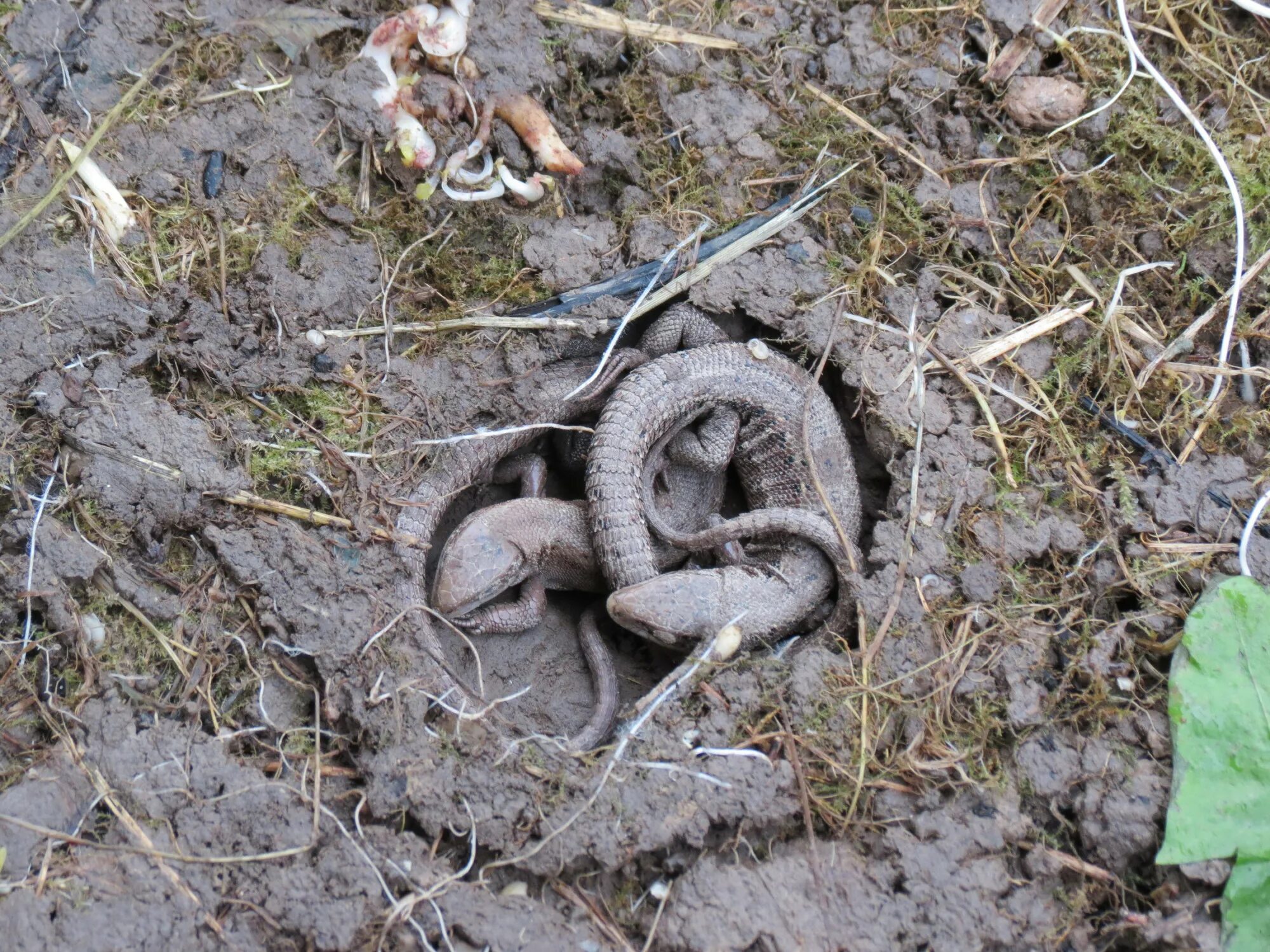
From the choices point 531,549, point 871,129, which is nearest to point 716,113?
point 871,129

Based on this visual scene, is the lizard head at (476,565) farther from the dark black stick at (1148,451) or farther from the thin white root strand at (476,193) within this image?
the dark black stick at (1148,451)

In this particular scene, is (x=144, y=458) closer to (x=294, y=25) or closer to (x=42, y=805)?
(x=42, y=805)

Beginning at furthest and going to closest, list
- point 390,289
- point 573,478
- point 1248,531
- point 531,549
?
point 573,478 < point 531,549 < point 390,289 < point 1248,531

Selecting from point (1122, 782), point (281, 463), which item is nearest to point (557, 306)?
point (281, 463)

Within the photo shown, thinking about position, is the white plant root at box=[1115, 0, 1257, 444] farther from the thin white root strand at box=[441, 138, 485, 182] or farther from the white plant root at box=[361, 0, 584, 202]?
the thin white root strand at box=[441, 138, 485, 182]

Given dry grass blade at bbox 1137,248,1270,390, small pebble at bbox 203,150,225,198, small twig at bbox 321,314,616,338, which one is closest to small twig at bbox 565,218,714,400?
small twig at bbox 321,314,616,338

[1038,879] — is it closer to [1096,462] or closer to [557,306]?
[1096,462]

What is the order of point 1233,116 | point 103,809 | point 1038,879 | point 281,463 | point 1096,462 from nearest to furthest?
point 103,809, point 1038,879, point 281,463, point 1096,462, point 1233,116
